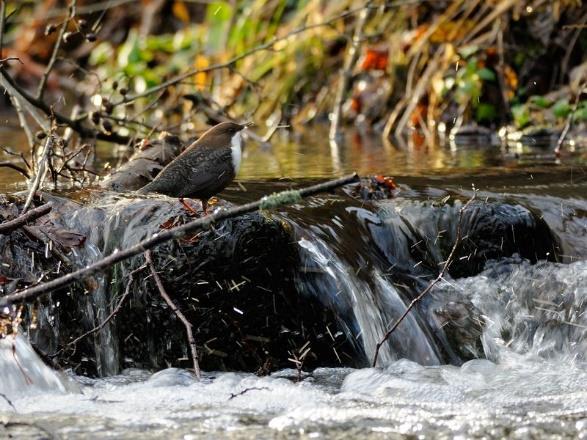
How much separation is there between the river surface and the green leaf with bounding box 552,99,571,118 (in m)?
2.98

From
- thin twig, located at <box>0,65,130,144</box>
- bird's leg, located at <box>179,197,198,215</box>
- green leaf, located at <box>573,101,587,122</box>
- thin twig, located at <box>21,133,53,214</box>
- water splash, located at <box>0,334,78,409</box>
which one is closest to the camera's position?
water splash, located at <box>0,334,78,409</box>

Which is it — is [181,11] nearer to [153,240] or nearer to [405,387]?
[405,387]

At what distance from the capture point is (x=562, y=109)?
26.5 ft

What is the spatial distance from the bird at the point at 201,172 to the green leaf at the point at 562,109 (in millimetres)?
4412

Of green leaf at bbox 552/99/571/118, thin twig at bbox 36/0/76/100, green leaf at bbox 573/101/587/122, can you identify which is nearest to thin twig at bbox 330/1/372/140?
green leaf at bbox 552/99/571/118

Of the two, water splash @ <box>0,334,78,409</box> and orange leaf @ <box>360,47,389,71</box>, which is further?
orange leaf @ <box>360,47,389,71</box>

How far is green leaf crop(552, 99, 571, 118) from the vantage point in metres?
8.06

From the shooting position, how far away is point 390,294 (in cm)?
416

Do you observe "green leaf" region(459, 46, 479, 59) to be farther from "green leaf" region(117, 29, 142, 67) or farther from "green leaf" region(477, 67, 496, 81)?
"green leaf" region(117, 29, 142, 67)

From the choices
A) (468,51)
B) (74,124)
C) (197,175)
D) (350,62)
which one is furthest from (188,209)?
(350,62)

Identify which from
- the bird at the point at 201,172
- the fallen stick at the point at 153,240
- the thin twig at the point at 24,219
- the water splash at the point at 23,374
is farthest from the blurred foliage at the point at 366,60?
the fallen stick at the point at 153,240

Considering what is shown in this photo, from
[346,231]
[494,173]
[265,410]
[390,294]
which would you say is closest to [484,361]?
Result: [390,294]

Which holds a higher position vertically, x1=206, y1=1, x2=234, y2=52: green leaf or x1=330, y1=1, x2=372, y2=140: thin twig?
x1=206, y1=1, x2=234, y2=52: green leaf

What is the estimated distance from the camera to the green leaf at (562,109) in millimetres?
8062
